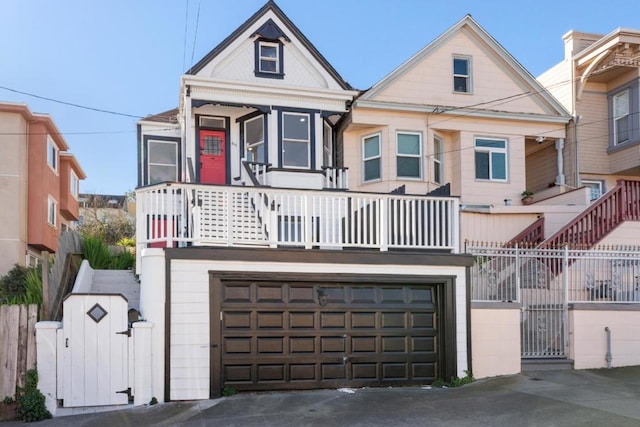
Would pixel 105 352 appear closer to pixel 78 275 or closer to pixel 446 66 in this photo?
pixel 78 275

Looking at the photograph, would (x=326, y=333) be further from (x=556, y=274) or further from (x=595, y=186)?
(x=595, y=186)

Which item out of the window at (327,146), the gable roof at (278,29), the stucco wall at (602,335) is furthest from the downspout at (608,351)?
the gable roof at (278,29)

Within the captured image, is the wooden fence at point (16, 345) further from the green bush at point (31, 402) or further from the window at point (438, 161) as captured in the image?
the window at point (438, 161)

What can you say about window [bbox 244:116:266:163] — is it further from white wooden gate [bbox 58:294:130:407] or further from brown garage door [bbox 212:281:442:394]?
white wooden gate [bbox 58:294:130:407]

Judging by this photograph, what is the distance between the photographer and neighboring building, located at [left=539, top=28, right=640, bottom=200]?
1834cm

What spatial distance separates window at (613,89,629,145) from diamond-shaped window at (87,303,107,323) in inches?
674

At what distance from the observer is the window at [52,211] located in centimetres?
2630

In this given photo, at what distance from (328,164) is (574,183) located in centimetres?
806

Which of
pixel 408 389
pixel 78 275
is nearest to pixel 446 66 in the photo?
pixel 408 389

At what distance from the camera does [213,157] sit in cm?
1623

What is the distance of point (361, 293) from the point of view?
10.6 m

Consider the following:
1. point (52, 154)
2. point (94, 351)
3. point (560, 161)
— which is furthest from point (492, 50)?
point (52, 154)

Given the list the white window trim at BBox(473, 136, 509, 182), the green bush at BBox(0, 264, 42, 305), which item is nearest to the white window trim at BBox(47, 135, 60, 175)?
the green bush at BBox(0, 264, 42, 305)

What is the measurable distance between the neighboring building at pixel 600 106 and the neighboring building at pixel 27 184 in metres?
20.7
